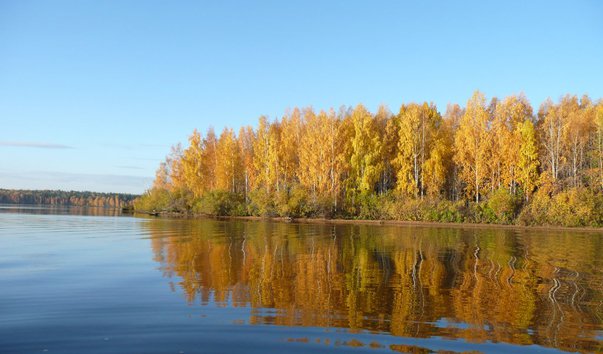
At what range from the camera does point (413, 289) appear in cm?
1252

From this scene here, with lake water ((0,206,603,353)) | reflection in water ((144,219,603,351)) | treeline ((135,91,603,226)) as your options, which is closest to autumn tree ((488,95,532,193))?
treeline ((135,91,603,226))

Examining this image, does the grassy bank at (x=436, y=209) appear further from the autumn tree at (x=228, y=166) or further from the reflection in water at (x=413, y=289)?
the reflection in water at (x=413, y=289)

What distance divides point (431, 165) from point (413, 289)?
142 feet

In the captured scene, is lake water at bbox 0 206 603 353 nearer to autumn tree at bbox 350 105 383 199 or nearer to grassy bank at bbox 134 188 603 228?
grassy bank at bbox 134 188 603 228

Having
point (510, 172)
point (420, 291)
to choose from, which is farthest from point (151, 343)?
point (510, 172)

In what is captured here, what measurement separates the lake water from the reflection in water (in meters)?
0.04

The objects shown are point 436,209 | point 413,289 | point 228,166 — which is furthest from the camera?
point 228,166

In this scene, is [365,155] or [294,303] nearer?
[294,303]

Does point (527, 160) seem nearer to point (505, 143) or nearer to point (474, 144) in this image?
point (505, 143)

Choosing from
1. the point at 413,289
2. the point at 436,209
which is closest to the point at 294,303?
the point at 413,289

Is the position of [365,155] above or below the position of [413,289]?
above

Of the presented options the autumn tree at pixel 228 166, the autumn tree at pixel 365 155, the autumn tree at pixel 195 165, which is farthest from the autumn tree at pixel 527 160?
the autumn tree at pixel 195 165

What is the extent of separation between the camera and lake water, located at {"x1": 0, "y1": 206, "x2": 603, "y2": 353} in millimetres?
7840

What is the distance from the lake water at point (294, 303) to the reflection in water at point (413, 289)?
0.14 feet
